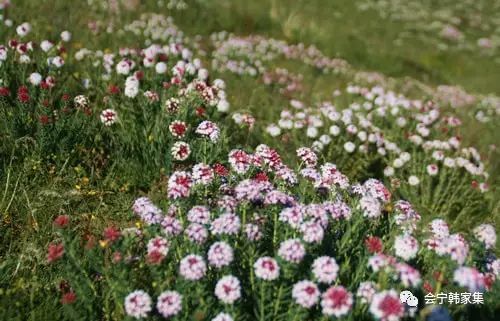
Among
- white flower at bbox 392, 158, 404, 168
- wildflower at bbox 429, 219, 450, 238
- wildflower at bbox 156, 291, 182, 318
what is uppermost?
wildflower at bbox 429, 219, 450, 238

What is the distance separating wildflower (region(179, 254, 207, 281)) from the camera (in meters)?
2.80

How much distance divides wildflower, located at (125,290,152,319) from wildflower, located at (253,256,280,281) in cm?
60

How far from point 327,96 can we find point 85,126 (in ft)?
16.2

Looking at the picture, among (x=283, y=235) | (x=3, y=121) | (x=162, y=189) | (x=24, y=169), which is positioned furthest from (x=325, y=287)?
(x=3, y=121)

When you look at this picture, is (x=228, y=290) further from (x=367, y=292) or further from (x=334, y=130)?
(x=334, y=130)

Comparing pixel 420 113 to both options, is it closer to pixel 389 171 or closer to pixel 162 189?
pixel 389 171

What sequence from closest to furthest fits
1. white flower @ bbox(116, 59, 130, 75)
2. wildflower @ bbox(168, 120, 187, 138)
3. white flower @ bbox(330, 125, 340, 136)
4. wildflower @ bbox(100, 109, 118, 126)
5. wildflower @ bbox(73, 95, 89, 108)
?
wildflower @ bbox(168, 120, 187, 138)
wildflower @ bbox(100, 109, 118, 126)
wildflower @ bbox(73, 95, 89, 108)
white flower @ bbox(116, 59, 130, 75)
white flower @ bbox(330, 125, 340, 136)

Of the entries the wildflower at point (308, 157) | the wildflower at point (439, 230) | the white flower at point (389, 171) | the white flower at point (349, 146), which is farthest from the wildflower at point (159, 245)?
the white flower at point (389, 171)

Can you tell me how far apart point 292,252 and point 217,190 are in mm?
1168

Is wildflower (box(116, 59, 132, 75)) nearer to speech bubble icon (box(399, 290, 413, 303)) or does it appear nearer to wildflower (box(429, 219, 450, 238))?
wildflower (box(429, 219, 450, 238))

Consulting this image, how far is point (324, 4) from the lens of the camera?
59.0 feet

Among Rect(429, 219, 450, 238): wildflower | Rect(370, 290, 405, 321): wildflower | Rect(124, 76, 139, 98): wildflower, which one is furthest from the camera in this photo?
Rect(124, 76, 139, 98): wildflower

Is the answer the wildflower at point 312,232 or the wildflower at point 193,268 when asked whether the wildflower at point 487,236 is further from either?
the wildflower at point 193,268

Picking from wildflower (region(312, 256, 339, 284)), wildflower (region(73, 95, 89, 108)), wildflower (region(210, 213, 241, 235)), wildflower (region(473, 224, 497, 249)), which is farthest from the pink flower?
wildflower (region(73, 95, 89, 108))
